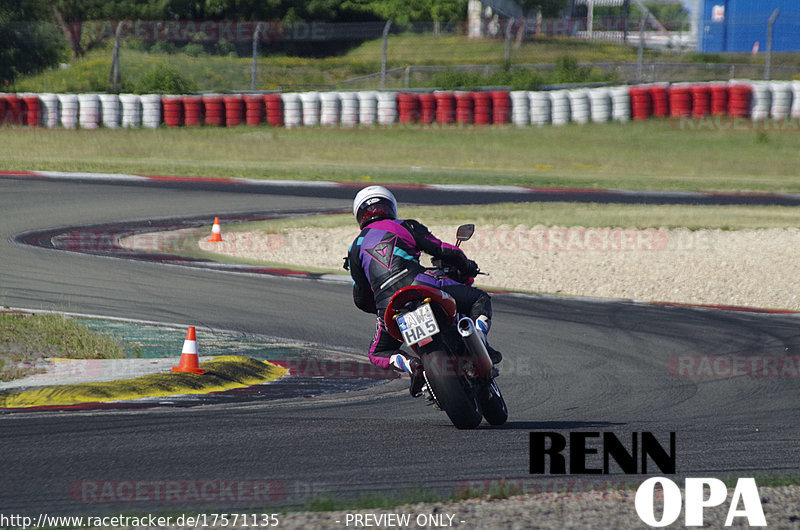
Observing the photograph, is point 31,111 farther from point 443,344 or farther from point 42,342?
point 443,344

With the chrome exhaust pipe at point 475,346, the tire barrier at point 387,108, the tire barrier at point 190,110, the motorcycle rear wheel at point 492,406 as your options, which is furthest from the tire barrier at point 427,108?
the chrome exhaust pipe at point 475,346

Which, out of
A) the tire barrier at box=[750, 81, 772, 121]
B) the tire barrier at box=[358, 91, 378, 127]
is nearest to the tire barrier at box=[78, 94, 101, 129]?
the tire barrier at box=[358, 91, 378, 127]

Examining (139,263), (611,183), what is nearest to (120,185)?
(139,263)

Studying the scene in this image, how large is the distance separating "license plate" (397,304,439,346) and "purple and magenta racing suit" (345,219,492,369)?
0.25 meters

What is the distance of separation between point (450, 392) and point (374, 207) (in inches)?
50.4

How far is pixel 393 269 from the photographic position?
244 inches

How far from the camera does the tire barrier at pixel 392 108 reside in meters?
29.4

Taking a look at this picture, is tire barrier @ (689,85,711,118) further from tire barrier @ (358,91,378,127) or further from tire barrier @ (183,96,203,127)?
tire barrier @ (183,96,203,127)

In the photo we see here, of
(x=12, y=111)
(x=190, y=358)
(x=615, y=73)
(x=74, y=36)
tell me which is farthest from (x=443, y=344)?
(x=74, y=36)

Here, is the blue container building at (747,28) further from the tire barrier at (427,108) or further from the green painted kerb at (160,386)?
the green painted kerb at (160,386)

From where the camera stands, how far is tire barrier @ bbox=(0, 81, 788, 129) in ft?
96.5

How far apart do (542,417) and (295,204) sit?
13.8 meters

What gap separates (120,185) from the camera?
2161 cm

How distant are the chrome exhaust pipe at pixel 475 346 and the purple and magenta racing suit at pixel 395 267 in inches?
12.4
